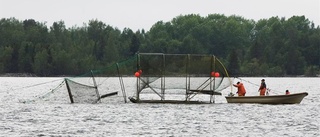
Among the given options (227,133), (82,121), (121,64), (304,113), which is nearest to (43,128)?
(82,121)

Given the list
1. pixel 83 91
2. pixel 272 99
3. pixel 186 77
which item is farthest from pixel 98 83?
pixel 272 99

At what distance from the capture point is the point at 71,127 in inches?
1932

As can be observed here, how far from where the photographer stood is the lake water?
46.8 metres

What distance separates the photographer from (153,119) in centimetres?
5481

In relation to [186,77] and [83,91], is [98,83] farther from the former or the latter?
[186,77]

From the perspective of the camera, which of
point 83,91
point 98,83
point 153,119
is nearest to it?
point 153,119

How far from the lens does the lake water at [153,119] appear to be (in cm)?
4681

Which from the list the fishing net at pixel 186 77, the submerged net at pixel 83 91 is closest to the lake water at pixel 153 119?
the submerged net at pixel 83 91

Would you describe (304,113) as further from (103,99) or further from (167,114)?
(103,99)

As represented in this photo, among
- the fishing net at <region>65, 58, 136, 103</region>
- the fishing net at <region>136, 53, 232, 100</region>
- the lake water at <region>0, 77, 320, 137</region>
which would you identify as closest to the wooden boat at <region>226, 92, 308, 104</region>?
the lake water at <region>0, 77, 320, 137</region>

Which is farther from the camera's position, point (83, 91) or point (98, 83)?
point (98, 83)

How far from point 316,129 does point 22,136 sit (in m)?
18.7

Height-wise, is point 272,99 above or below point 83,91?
below

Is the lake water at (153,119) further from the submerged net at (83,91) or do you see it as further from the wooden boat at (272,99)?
the submerged net at (83,91)
